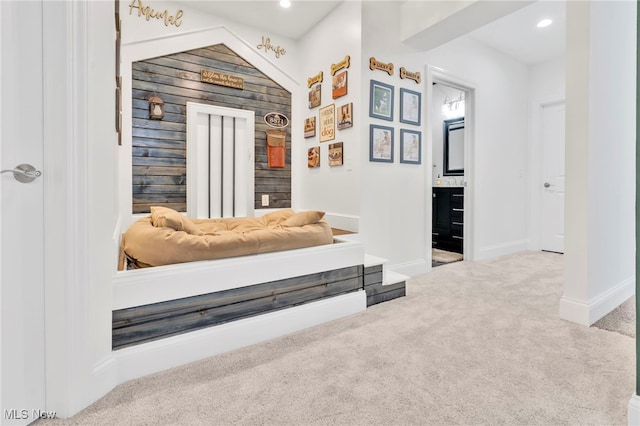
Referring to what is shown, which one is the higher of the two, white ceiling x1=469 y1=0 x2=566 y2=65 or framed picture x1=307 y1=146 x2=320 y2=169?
white ceiling x1=469 y1=0 x2=566 y2=65

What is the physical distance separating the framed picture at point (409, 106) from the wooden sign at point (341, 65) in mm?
619

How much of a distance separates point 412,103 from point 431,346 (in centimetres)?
246

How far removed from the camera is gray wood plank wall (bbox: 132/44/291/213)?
299 cm

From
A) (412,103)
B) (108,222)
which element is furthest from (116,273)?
(412,103)

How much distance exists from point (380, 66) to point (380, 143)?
728 mm

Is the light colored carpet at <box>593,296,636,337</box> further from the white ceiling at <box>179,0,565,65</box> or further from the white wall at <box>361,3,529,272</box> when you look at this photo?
the white ceiling at <box>179,0,565,65</box>

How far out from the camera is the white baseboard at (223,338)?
146 cm

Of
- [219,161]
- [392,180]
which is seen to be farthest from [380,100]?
[219,161]

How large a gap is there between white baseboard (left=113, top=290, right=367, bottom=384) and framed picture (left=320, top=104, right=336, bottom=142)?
1.79 m

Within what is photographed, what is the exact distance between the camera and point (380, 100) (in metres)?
3.04

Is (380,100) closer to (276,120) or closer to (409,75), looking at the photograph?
(409,75)

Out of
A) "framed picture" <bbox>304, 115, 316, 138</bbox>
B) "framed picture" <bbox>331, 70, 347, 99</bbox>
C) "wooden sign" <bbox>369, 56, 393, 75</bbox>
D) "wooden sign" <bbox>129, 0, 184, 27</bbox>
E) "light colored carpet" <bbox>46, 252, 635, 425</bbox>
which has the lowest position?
"light colored carpet" <bbox>46, 252, 635, 425</bbox>

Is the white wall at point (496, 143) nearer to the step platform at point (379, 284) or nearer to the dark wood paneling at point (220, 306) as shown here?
the step platform at point (379, 284)

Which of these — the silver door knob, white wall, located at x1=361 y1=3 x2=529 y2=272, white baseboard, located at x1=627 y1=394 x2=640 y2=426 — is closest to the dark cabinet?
white wall, located at x1=361 y1=3 x2=529 y2=272
